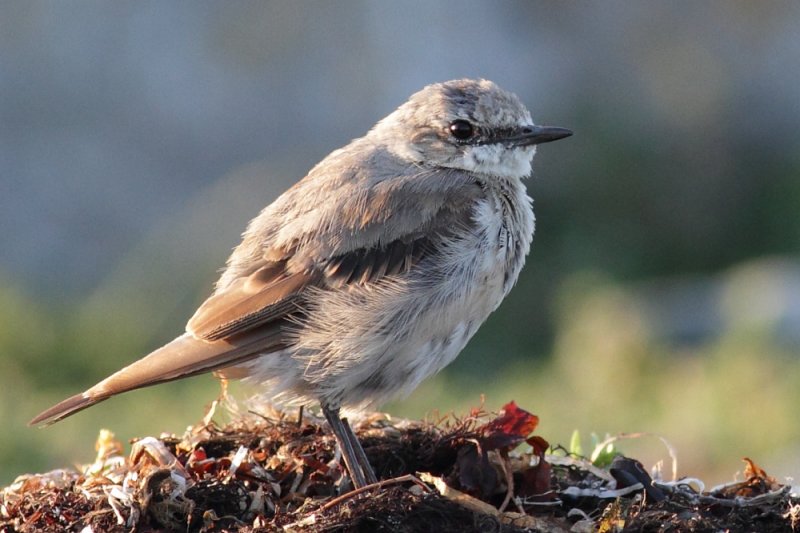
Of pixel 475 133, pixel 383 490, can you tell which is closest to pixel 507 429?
pixel 383 490

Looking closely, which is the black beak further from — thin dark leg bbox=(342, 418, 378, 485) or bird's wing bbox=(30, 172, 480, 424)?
thin dark leg bbox=(342, 418, 378, 485)

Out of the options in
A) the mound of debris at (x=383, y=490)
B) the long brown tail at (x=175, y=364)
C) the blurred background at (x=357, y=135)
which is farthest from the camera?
the blurred background at (x=357, y=135)

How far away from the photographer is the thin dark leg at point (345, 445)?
484 cm

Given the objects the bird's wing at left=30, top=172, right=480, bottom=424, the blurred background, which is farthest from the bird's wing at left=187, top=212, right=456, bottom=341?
the blurred background

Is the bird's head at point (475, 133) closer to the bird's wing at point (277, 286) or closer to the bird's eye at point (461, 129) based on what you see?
the bird's eye at point (461, 129)

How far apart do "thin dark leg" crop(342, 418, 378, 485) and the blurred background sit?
5429 millimetres

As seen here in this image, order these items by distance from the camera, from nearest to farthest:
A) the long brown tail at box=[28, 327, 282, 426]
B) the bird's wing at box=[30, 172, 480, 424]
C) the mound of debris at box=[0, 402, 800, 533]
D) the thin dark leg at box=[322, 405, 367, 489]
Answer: the mound of debris at box=[0, 402, 800, 533] → the thin dark leg at box=[322, 405, 367, 489] → the long brown tail at box=[28, 327, 282, 426] → the bird's wing at box=[30, 172, 480, 424]

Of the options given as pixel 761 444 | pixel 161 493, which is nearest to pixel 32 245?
pixel 761 444

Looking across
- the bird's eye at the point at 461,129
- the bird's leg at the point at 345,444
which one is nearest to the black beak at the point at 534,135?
the bird's eye at the point at 461,129

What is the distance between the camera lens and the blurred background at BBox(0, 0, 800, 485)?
11172 millimetres

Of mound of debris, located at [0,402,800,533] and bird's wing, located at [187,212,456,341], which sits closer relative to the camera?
mound of debris, located at [0,402,800,533]

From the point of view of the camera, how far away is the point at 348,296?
17.7 feet

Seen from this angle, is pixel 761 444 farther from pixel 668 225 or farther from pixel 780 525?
pixel 668 225

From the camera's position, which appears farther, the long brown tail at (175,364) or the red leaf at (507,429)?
the long brown tail at (175,364)
